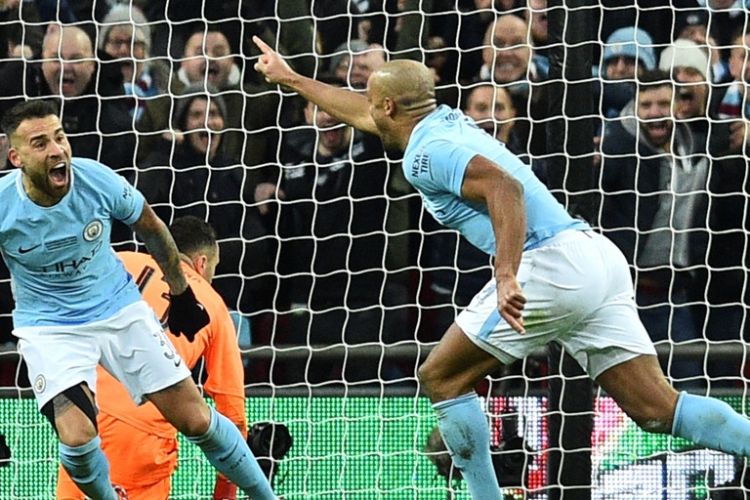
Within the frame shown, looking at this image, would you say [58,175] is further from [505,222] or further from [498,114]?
[498,114]

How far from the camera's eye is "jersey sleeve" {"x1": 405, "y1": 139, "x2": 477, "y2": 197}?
5.03 meters

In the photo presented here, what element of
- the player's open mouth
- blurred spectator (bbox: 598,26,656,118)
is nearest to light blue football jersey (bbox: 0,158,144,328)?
the player's open mouth

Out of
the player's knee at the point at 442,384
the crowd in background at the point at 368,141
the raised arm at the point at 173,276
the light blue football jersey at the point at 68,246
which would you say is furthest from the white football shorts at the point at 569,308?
the crowd in background at the point at 368,141

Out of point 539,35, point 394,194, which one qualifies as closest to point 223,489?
point 394,194

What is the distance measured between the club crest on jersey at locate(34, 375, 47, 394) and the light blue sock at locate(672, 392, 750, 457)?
207 centimetres

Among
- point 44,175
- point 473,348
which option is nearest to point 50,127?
point 44,175

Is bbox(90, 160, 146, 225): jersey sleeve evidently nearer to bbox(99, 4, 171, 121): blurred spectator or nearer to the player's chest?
the player's chest

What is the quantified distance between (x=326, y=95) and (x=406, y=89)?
0.71m

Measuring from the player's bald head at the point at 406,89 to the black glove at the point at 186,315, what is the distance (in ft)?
3.31

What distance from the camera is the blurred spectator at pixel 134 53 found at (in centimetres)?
747

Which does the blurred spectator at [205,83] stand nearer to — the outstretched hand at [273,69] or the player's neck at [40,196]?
the outstretched hand at [273,69]

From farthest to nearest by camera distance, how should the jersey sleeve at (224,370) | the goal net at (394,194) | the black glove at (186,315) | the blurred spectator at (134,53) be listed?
the blurred spectator at (134,53) → the goal net at (394,194) → the jersey sleeve at (224,370) → the black glove at (186,315)

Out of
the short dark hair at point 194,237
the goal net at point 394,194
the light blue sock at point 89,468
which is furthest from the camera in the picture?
the goal net at point 394,194

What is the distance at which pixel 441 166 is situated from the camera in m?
5.07
